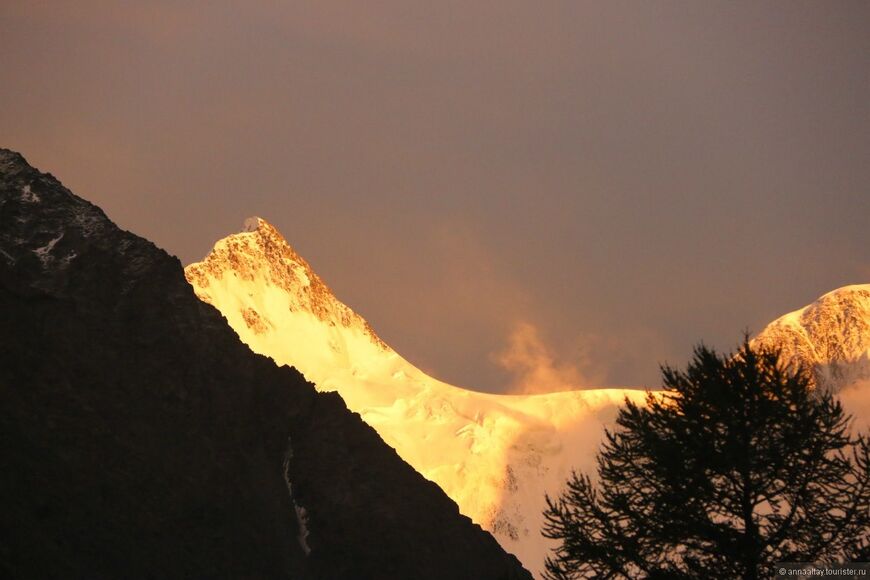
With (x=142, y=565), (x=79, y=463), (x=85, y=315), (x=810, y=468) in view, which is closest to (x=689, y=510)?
(x=810, y=468)

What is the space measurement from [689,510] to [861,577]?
123 inches

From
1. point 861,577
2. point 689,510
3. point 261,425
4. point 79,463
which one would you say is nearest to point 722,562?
point 689,510

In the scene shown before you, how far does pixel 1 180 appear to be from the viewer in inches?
3339

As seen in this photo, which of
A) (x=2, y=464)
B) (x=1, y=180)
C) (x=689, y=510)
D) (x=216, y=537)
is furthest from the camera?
(x=1, y=180)

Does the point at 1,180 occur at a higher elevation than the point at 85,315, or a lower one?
higher

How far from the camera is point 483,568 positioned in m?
94.4

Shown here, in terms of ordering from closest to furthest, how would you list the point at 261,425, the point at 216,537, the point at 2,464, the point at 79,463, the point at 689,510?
the point at 689,510, the point at 2,464, the point at 79,463, the point at 216,537, the point at 261,425

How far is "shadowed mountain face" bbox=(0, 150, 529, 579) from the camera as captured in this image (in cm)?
6869

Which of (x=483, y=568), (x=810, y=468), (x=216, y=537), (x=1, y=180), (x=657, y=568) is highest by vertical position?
(x=1, y=180)

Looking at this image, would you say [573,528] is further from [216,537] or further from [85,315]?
[85,315]

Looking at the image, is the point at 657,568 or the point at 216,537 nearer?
the point at 657,568

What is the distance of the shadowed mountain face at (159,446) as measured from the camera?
68.7 m

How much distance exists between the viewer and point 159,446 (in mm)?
79312

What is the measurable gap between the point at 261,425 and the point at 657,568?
251ft
